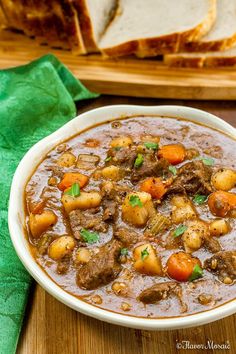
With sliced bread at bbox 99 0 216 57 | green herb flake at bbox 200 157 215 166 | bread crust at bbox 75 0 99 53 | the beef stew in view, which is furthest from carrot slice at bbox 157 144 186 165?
bread crust at bbox 75 0 99 53

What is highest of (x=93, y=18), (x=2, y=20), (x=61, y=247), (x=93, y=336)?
(x=2, y=20)

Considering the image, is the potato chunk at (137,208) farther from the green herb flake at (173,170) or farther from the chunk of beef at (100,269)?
the green herb flake at (173,170)

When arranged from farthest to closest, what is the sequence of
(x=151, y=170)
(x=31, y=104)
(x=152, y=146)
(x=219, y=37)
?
1. (x=219, y=37)
2. (x=31, y=104)
3. (x=152, y=146)
4. (x=151, y=170)

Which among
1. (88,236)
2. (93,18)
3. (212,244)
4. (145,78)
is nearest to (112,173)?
(88,236)

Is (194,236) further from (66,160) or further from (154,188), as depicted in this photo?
(66,160)

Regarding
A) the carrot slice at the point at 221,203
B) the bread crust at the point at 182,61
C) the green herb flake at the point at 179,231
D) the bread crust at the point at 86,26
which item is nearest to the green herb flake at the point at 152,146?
the carrot slice at the point at 221,203

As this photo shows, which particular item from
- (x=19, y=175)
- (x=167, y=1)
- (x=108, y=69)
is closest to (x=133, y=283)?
(x=19, y=175)

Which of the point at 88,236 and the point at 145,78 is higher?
the point at 88,236
